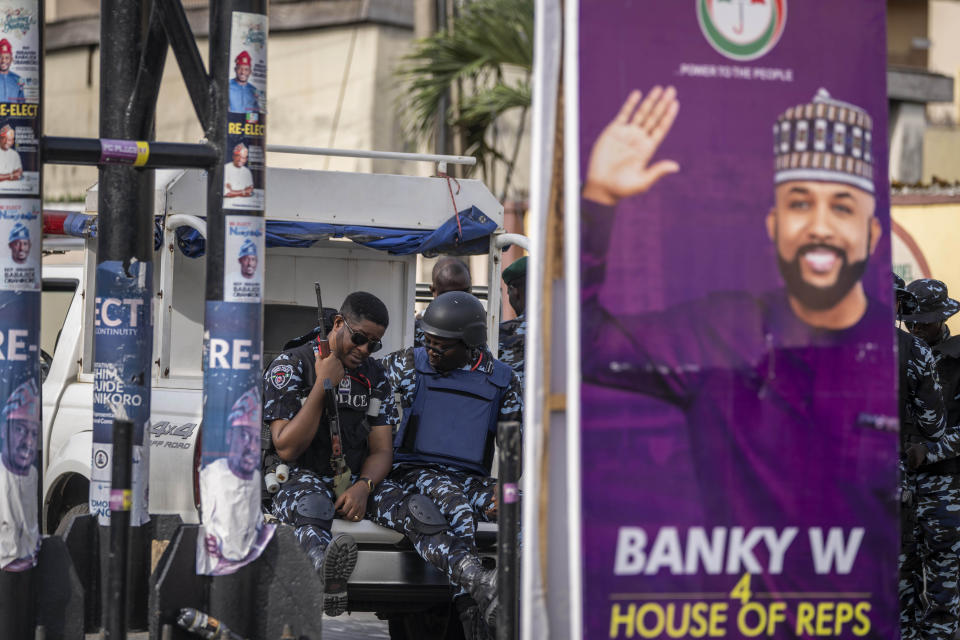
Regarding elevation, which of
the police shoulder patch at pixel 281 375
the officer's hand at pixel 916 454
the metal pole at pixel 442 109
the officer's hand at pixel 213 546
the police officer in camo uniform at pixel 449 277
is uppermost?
the metal pole at pixel 442 109

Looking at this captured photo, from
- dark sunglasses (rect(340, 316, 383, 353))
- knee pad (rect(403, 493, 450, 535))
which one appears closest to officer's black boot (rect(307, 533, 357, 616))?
knee pad (rect(403, 493, 450, 535))

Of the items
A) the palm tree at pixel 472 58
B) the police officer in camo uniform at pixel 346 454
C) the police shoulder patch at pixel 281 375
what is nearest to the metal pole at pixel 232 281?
the police officer in camo uniform at pixel 346 454

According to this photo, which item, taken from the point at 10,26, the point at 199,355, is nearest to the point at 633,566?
the point at 10,26

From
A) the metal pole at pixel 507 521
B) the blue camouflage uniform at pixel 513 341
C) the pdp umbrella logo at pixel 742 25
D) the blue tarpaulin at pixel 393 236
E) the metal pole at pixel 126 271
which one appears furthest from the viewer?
the blue camouflage uniform at pixel 513 341

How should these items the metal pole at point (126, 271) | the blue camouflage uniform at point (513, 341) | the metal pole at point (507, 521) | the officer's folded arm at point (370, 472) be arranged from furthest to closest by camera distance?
the blue camouflage uniform at point (513, 341)
the officer's folded arm at point (370, 472)
the metal pole at point (126, 271)
the metal pole at point (507, 521)

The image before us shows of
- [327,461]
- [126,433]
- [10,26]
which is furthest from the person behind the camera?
[327,461]

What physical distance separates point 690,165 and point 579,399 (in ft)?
2.49

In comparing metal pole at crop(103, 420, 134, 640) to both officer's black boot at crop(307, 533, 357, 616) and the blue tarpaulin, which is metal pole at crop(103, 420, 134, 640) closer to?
officer's black boot at crop(307, 533, 357, 616)

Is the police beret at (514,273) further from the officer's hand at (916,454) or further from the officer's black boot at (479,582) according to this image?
the officer's black boot at (479,582)

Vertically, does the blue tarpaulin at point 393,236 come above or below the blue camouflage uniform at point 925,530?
above

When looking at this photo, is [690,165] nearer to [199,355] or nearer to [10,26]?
[10,26]

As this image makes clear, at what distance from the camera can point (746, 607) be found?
164 inches

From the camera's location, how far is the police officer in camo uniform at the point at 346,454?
20.2 feet

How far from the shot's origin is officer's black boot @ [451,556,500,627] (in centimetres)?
597
